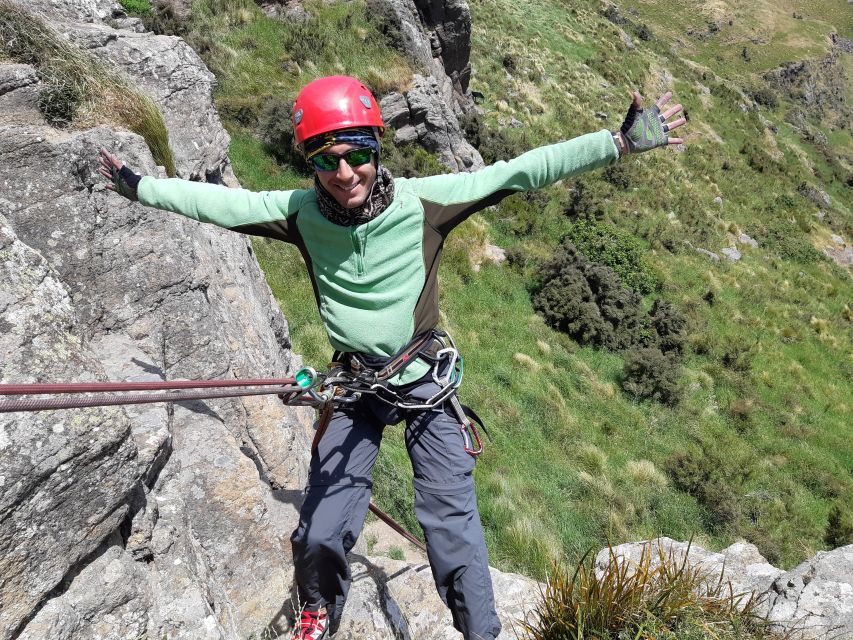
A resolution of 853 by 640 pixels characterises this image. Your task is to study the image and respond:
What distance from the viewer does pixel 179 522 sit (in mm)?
2779

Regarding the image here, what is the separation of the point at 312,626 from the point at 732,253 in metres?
23.9

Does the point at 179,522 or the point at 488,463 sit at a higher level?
the point at 179,522

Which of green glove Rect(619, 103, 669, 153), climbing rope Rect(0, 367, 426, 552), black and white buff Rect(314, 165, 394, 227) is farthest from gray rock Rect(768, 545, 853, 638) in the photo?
black and white buff Rect(314, 165, 394, 227)

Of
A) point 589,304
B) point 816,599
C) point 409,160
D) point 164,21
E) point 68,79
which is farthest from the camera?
point 409,160

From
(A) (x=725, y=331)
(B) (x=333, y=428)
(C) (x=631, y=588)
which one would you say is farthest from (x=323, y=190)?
(A) (x=725, y=331)

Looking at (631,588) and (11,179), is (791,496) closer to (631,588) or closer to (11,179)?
(631,588)

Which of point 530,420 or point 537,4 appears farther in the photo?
point 537,4

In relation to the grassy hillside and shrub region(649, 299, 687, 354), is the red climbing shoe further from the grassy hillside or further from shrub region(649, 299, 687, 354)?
shrub region(649, 299, 687, 354)

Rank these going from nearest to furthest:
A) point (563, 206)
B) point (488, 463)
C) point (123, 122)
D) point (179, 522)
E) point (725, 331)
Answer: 1. point (179, 522)
2. point (123, 122)
3. point (488, 463)
4. point (725, 331)
5. point (563, 206)

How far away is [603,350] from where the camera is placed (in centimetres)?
1302

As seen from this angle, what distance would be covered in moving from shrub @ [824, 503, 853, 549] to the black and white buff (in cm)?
1070

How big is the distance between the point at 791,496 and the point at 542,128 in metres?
19.3

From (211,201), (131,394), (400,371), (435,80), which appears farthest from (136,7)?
(131,394)

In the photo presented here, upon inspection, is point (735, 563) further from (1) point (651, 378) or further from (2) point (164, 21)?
(2) point (164, 21)
